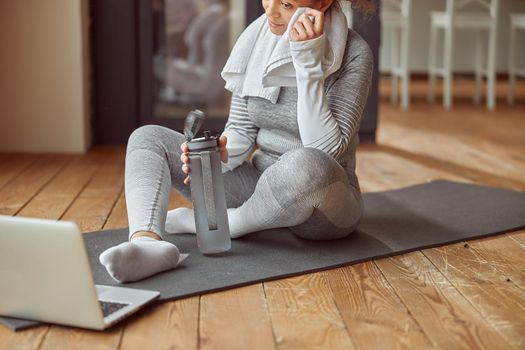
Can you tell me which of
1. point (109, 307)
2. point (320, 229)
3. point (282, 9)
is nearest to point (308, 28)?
point (282, 9)

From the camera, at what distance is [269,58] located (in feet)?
6.10

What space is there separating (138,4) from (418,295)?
218 cm

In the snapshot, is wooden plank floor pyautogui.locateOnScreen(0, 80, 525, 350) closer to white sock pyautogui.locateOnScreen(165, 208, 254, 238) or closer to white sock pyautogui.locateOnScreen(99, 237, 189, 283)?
white sock pyautogui.locateOnScreen(99, 237, 189, 283)

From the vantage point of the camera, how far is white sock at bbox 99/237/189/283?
60.2 inches

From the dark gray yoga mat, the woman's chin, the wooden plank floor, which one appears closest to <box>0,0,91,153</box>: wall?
the wooden plank floor

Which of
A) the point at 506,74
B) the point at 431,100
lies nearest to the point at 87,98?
the point at 431,100

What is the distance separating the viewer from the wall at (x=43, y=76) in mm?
3203

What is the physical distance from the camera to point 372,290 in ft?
5.32

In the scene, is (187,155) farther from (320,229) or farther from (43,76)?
(43,76)

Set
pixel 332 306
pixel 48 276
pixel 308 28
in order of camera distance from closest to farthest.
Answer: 1. pixel 48 276
2. pixel 332 306
3. pixel 308 28

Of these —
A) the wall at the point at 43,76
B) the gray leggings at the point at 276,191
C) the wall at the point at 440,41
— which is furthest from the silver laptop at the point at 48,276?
the wall at the point at 440,41

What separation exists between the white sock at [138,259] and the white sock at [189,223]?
0.76ft

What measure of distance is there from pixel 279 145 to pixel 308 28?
347 millimetres

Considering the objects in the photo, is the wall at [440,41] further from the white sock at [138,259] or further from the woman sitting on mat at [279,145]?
the white sock at [138,259]
